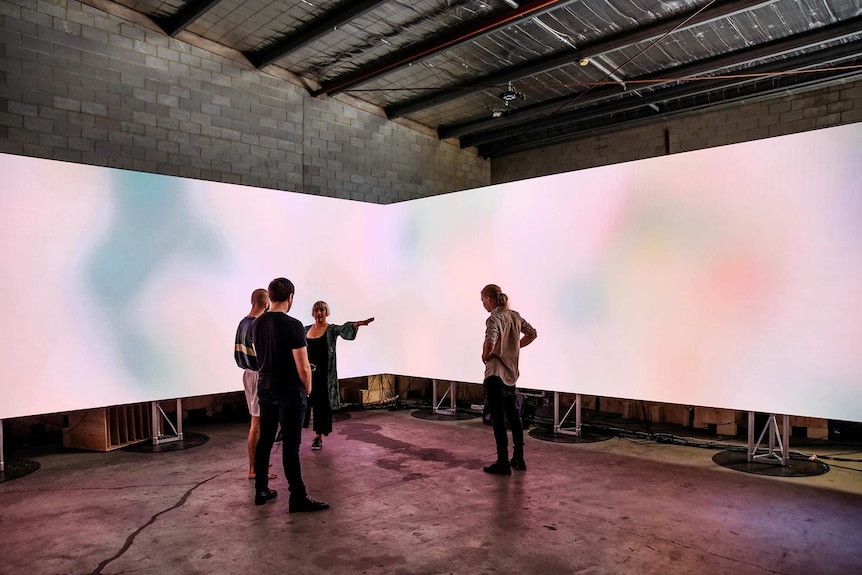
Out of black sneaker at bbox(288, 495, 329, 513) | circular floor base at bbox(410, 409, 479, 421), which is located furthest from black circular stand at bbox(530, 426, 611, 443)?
black sneaker at bbox(288, 495, 329, 513)

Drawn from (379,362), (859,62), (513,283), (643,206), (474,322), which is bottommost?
(379,362)

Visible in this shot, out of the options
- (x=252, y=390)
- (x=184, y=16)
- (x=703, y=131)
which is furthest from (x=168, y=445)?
(x=703, y=131)

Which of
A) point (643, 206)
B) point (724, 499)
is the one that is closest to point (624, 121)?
point (643, 206)

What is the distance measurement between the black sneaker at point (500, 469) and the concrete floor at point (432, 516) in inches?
2.8

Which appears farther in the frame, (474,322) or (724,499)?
(474,322)

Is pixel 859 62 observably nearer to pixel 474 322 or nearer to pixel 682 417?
pixel 682 417

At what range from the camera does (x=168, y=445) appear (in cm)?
531

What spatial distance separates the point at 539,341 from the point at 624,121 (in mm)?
4328

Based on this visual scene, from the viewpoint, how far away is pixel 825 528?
10.7ft

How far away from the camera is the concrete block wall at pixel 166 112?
17.0 ft

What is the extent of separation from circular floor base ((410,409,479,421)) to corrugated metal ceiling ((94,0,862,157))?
396 cm

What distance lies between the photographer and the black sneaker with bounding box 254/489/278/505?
12.0 ft

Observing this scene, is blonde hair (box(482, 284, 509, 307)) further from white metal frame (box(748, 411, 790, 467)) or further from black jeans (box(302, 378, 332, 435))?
white metal frame (box(748, 411, 790, 467))

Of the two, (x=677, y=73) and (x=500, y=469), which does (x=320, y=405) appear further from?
(x=677, y=73)
